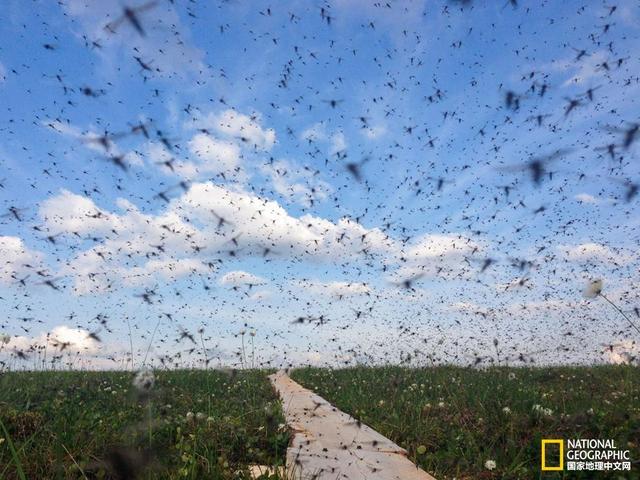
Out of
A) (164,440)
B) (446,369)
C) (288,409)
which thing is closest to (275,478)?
(164,440)

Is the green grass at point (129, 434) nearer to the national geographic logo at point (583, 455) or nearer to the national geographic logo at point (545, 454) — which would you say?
the national geographic logo at point (545, 454)

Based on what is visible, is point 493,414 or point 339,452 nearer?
point 339,452

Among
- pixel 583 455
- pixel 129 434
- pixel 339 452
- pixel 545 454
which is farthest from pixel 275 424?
pixel 583 455

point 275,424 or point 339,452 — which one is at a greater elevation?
point 275,424

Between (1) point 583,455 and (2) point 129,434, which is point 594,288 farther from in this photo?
(2) point 129,434

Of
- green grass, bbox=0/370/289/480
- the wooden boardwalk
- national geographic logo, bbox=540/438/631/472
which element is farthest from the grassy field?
the wooden boardwalk
